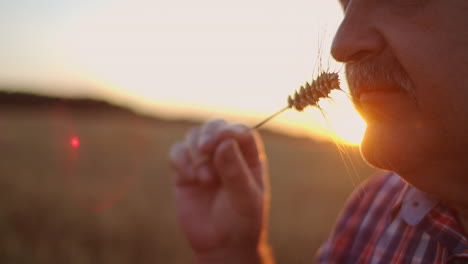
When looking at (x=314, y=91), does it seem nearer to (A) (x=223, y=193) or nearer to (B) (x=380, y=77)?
(B) (x=380, y=77)

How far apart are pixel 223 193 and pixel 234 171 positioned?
288 millimetres

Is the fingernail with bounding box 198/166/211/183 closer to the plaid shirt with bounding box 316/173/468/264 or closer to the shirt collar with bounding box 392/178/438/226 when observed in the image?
the plaid shirt with bounding box 316/173/468/264

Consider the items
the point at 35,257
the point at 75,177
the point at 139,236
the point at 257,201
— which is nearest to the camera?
the point at 257,201

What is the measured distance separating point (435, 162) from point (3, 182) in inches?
357

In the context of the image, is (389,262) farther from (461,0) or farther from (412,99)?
(461,0)

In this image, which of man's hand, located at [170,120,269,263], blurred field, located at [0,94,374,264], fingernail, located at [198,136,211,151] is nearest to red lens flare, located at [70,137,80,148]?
blurred field, located at [0,94,374,264]

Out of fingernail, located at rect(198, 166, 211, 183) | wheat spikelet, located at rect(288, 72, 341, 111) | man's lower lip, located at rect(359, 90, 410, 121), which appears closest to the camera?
man's lower lip, located at rect(359, 90, 410, 121)

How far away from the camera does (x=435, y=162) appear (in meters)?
1.27

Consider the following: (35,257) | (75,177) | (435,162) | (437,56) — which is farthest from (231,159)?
(75,177)

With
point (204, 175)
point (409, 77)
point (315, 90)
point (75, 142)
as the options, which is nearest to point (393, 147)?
point (409, 77)

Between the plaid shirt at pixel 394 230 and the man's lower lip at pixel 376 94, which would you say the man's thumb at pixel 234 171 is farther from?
the man's lower lip at pixel 376 94

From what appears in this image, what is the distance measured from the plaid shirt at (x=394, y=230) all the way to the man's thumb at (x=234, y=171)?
0.54m

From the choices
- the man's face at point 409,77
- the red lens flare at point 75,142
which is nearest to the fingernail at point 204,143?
the man's face at point 409,77

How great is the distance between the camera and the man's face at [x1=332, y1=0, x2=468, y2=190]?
3.65 ft
